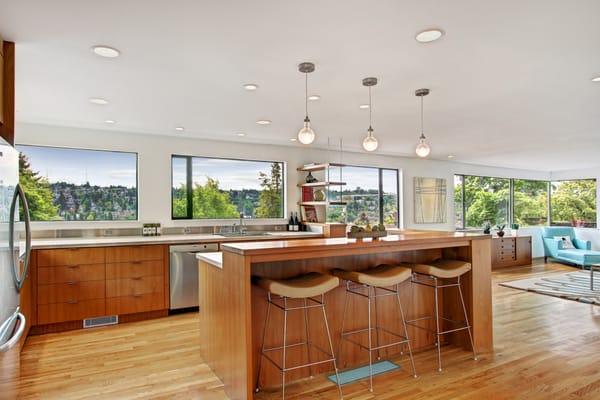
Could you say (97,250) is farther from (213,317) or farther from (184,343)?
(213,317)

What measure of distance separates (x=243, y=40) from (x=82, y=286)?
3.22 meters

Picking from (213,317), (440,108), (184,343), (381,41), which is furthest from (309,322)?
(440,108)

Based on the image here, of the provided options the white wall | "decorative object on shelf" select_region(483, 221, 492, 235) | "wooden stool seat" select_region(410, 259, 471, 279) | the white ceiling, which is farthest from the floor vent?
"decorative object on shelf" select_region(483, 221, 492, 235)

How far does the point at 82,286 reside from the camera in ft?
13.3

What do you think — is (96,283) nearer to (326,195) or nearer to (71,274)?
(71,274)

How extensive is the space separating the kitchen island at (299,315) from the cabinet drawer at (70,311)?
1701 millimetres

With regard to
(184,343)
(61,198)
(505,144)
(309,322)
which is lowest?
(184,343)

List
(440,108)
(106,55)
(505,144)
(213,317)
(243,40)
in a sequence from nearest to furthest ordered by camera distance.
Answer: (243,40) → (106,55) → (213,317) → (440,108) → (505,144)

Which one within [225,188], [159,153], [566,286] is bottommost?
[566,286]

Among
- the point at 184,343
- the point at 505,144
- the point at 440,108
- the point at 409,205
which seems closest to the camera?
the point at 184,343

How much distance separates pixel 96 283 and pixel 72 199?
48.6 inches

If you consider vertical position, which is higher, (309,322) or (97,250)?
(97,250)

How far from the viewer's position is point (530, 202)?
984cm

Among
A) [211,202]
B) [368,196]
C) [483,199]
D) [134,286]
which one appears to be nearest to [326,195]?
[368,196]
